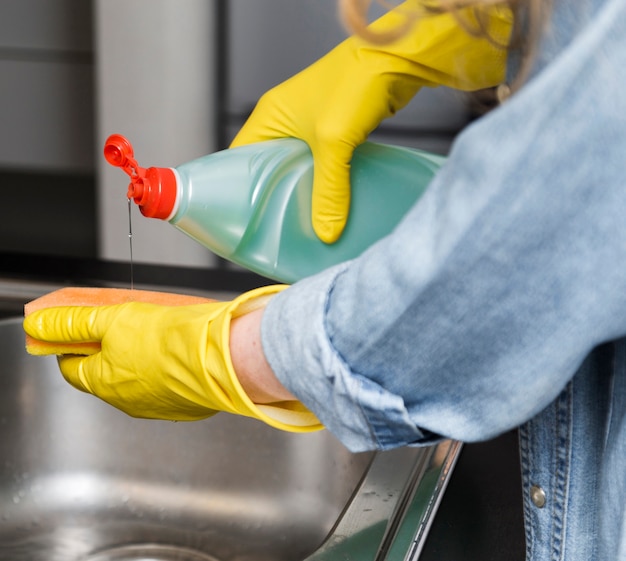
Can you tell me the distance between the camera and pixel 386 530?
885 millimetres

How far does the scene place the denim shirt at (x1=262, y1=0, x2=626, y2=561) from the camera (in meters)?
0.48

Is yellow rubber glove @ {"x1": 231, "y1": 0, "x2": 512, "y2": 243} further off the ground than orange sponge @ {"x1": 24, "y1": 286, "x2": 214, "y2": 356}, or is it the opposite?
yellow rubber glove @ {"x1": 231, "y1": 0, "x2": 512, "y2": 243}

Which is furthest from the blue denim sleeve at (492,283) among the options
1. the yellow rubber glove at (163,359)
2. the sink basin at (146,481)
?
the sink basin at (146,481)

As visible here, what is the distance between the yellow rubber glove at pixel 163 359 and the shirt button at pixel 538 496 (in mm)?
199

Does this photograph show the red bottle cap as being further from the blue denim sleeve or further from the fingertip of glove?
the blue denim sleeve

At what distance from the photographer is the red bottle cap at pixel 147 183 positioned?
872 millimetres

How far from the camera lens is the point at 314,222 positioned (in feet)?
3.27

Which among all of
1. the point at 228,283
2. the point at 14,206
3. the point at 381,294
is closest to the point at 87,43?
the point at 14,206

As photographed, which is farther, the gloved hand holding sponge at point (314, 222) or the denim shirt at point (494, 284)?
the gloved hand holding sponge at point (314, 222)

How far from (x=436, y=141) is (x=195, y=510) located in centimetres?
77

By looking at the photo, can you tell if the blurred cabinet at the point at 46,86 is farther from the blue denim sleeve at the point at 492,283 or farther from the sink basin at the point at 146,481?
the blue denim sleeve at the point at 492,283

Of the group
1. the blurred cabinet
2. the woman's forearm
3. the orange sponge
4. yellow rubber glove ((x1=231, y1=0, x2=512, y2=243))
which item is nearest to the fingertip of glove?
yellow rubber glove ((x1=231, y1=0, x2=512, y2=243))

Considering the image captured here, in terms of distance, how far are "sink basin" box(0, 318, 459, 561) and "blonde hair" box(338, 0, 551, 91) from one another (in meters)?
0.74

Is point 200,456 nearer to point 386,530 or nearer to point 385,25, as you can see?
point 386,530
